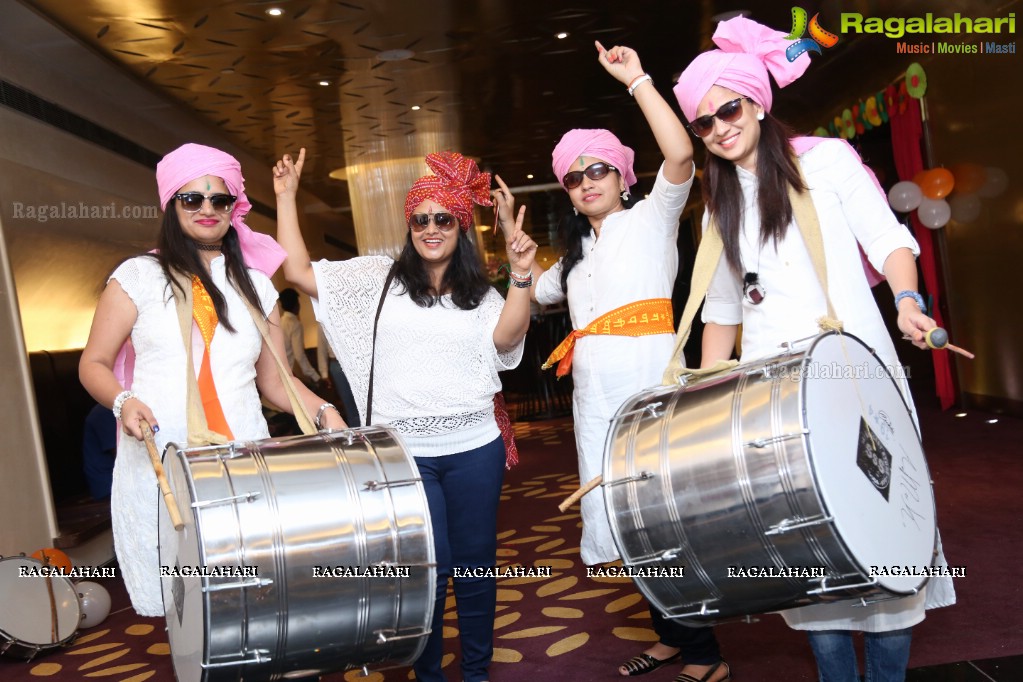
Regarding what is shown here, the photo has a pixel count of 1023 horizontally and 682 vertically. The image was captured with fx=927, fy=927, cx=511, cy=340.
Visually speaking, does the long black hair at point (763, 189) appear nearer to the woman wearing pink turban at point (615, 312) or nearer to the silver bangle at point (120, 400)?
the woman wearing pink turban at point (615, 312)

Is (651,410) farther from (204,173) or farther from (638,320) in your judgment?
(204,173)

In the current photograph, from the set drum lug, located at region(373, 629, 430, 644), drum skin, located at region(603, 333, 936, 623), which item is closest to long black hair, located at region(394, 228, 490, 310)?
drum skin, located at region(603, 333, 936, 623)

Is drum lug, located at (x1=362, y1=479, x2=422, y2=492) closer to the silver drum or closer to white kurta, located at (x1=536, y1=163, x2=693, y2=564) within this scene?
the silver drum

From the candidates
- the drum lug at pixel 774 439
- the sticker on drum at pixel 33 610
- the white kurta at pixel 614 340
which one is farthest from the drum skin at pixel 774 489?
the sticker on drum at pixel 33 610

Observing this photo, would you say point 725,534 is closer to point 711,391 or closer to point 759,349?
point 711,391

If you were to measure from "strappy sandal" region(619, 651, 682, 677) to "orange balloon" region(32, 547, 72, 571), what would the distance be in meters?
3.06

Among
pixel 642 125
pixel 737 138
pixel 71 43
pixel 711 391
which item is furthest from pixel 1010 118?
pixel 71 43

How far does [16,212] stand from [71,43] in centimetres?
142

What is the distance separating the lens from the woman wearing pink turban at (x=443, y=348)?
9.07 ft

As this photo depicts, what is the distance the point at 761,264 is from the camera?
2217 mm

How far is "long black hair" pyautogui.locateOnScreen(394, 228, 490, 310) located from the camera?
290cm

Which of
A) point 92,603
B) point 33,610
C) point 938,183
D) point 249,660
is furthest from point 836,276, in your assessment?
point 938,183

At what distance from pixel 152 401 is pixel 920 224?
7696 millimetres

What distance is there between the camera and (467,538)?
9.29 ft
